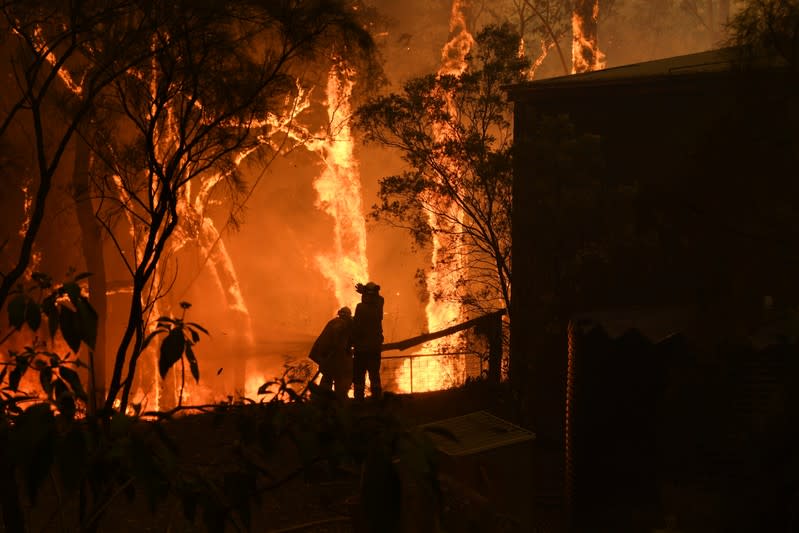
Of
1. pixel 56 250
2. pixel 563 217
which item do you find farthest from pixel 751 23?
pixel 56 250

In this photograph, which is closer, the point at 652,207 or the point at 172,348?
the point at 172,348

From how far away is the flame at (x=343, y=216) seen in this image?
1439 inches

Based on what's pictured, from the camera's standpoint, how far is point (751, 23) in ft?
29.0

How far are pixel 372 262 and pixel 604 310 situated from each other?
3075 centimetres

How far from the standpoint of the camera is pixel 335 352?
1109 centimetres

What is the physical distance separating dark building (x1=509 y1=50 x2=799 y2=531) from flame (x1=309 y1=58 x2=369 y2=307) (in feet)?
79.8

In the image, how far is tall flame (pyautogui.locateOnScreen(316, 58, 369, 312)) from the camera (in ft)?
120

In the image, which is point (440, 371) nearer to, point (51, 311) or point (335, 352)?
point (335, 352)

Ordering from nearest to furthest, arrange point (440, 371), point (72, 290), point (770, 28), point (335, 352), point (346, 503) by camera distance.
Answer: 1. point (72, 290)
2. point (346, 503)
3. point (770, 28)
4. point (335, 352)
5. point (440, 371)

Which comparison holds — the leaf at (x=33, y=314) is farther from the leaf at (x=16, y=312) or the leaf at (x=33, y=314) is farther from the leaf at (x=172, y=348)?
the leaf at (x=172, y=348)

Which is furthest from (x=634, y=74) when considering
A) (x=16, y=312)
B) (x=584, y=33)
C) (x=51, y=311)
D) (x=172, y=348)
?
(x=584, y=33)

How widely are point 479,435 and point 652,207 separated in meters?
4.93

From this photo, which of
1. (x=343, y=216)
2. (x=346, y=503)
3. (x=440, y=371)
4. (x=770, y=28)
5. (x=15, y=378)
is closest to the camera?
(x=15, y=378)

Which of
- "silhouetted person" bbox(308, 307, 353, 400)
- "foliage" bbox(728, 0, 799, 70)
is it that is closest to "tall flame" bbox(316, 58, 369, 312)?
"silhouetted person" bbox(308, 307, 353, 400)
